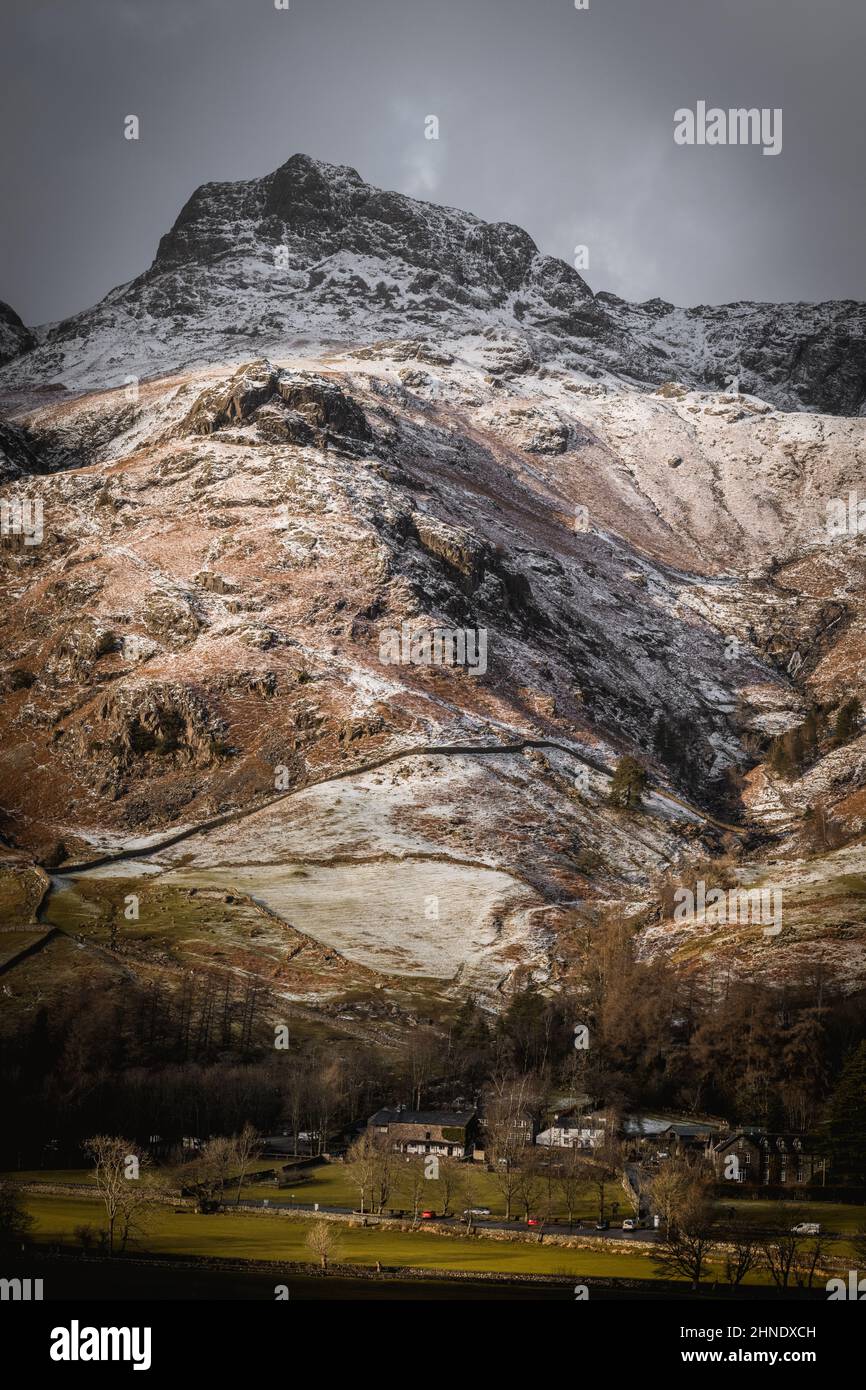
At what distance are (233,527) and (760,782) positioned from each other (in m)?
95.8

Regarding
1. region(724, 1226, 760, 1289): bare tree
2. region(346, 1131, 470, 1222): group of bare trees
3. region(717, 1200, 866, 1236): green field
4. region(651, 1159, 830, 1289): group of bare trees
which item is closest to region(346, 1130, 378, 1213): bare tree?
region(346, 1131, 470, 1222): group of bare trees

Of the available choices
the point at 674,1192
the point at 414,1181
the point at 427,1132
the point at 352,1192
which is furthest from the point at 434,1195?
the point at 674,1192

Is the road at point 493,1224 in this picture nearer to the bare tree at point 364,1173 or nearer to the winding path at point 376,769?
the bare tree at point 364,1173

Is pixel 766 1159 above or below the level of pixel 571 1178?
above

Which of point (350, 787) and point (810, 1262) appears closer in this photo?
point (810, 1262)

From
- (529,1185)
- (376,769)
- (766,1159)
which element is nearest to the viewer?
(529,1185)

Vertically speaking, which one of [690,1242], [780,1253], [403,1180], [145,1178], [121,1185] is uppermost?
[121,1185]

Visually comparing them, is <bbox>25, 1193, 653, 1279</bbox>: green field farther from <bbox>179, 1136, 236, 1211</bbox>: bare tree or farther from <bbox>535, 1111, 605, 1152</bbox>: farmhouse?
<bbox>535, 1111, 605, 1152</bbox>: farmhouse

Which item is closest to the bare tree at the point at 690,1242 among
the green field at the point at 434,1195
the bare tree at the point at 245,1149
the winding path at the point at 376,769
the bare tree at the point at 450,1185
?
the green field at the point at 434,1195

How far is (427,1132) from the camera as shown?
77.1 metres

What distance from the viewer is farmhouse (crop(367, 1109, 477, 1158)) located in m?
75.9

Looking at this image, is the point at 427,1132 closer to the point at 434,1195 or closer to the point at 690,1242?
the point at 434,1195

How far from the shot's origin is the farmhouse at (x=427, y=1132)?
7594cm
